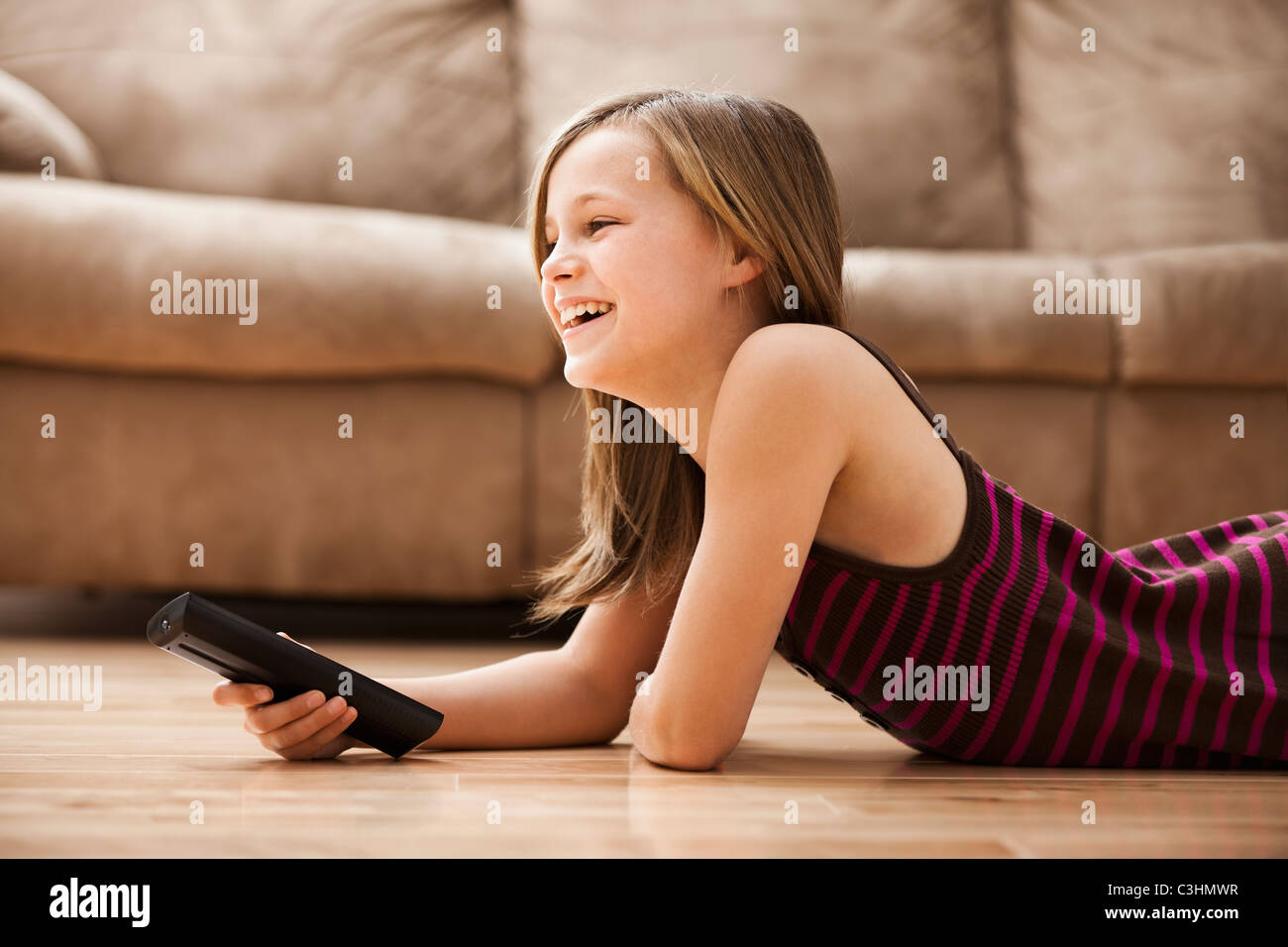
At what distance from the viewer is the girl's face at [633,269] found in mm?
821

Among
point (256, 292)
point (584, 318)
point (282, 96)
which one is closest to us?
point (584, 318)

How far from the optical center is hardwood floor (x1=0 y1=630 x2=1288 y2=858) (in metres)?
0.56

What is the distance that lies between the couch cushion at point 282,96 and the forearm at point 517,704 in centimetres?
131

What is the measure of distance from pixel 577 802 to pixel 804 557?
20cm

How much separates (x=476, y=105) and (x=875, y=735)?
4.91 ft

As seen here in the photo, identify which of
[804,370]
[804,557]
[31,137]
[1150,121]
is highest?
[1150,121]

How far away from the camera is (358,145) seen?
2.03 metres

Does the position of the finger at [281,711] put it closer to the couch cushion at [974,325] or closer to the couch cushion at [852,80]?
the couch cushion at [974,325]

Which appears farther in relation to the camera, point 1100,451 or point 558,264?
point 1100,451

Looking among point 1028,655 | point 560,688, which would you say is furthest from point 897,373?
point 560,688

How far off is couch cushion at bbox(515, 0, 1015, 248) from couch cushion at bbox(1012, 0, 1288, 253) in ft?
0.33

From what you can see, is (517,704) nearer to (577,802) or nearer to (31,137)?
(577,802)

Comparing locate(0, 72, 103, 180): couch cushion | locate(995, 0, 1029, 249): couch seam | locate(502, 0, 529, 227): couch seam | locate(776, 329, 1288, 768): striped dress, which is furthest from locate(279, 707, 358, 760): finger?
locate(995, 0, 1029, 249): couch seam

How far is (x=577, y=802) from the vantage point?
2.18ft
